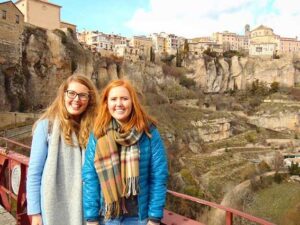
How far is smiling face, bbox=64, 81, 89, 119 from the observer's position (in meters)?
2.74

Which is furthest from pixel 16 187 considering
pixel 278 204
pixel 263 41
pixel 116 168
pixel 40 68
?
pixel 263 41

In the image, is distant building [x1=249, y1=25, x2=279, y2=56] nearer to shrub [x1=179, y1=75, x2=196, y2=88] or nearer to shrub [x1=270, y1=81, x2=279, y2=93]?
shrub [x1=270, y1=81, x2=279, y2=93]

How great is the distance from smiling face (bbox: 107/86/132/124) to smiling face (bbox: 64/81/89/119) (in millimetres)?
345

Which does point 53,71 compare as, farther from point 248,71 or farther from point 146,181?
point 248,71

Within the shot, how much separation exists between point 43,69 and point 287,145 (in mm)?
38979

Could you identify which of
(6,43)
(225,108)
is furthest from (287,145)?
(6,43)

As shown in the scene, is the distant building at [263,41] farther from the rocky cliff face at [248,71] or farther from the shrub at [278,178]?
the shrub at [278,178]

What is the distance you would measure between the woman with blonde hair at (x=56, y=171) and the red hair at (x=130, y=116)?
264 millimetres

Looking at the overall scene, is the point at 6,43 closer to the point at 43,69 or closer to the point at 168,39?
the point at 43,69

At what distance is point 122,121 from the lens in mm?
2477

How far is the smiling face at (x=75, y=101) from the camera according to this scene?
2.74 meters

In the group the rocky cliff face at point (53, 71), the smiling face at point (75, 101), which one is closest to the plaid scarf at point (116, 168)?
the smiling face at point (75, 101)

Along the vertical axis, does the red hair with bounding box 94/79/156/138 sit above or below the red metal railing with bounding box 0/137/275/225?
above

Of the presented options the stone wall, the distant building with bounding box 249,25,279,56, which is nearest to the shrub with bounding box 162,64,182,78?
the distant building with bounding box 249,25,279,56
